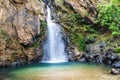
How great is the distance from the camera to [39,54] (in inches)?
1534

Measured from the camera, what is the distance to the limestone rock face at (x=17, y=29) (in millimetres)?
35688

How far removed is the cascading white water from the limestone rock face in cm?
246

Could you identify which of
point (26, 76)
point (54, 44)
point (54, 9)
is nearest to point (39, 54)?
point (54, 44)

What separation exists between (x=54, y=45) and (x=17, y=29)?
646cm

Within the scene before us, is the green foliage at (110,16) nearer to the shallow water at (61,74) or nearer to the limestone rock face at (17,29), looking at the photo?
the limestone rock face at (17,29)

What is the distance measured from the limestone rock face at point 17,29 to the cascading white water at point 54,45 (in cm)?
246

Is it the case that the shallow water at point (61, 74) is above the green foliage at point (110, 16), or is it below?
below

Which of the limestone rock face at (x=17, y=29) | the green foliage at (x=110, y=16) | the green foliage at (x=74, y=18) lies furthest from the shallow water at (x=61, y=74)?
the green foliage at (x=74, y=18)

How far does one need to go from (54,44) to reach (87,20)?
20.5ft

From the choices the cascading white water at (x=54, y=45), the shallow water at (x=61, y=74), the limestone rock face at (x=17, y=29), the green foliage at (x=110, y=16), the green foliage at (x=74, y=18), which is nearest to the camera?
the shallow water at (x=61, y=74)

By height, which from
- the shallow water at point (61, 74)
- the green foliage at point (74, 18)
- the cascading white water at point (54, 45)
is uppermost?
the green foliage at point (74, 18)

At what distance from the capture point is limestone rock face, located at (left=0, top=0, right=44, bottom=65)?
35.7 metres

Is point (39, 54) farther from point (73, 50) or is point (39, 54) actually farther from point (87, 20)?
point (87, 20)

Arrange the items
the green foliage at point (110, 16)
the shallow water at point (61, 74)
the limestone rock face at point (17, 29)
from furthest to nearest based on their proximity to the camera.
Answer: the green foliage at point (110, 16) < the limestone rock face at point (17, 29) < the shallow water at point (61, 74)
